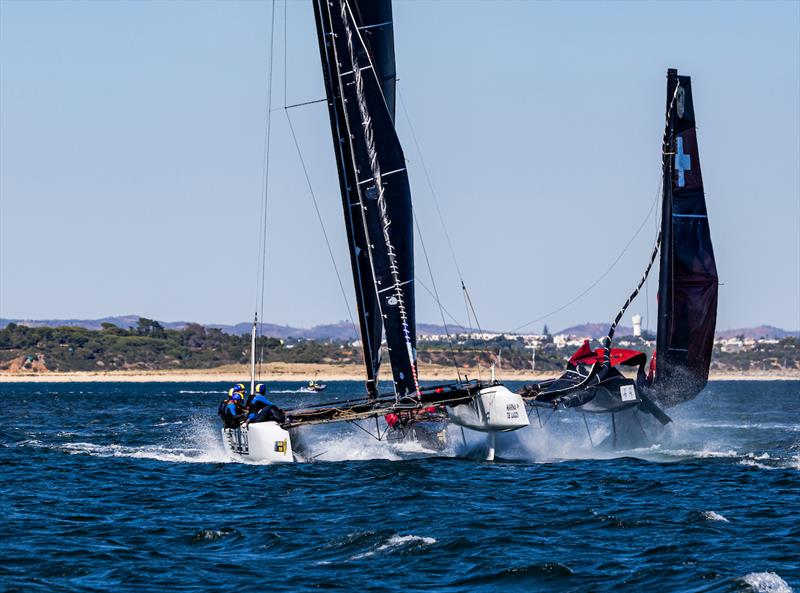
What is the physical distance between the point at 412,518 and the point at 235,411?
38.4ft

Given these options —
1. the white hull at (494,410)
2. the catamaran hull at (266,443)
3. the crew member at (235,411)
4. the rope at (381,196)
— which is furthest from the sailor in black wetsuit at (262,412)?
the white hull at (494,410)

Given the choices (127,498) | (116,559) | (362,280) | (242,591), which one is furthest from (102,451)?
(242,591)

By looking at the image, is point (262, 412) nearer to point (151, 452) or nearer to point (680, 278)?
point (151, 452)

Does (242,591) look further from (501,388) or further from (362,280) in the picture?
(362,280)

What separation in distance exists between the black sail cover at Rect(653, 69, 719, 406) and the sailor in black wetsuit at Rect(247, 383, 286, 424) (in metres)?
13.7

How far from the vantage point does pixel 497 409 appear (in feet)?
107

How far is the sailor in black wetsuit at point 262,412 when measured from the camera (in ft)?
114

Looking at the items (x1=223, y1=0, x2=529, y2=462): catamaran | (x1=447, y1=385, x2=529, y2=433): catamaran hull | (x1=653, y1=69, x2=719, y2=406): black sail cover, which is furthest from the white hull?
(x1=653, y1=69, x2=719, y2=406): black sail cover

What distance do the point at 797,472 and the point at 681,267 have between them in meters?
11.7

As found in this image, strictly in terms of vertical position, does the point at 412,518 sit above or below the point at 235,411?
below

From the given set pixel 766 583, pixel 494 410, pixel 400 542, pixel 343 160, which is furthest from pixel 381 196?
pixel 766 583

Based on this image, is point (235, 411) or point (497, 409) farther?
point (235, 411)

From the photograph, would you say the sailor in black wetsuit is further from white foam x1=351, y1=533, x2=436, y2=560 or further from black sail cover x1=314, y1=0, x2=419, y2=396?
white foam x1=351, y1=533, x2=436, y2=560

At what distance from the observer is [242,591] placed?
19.2m
